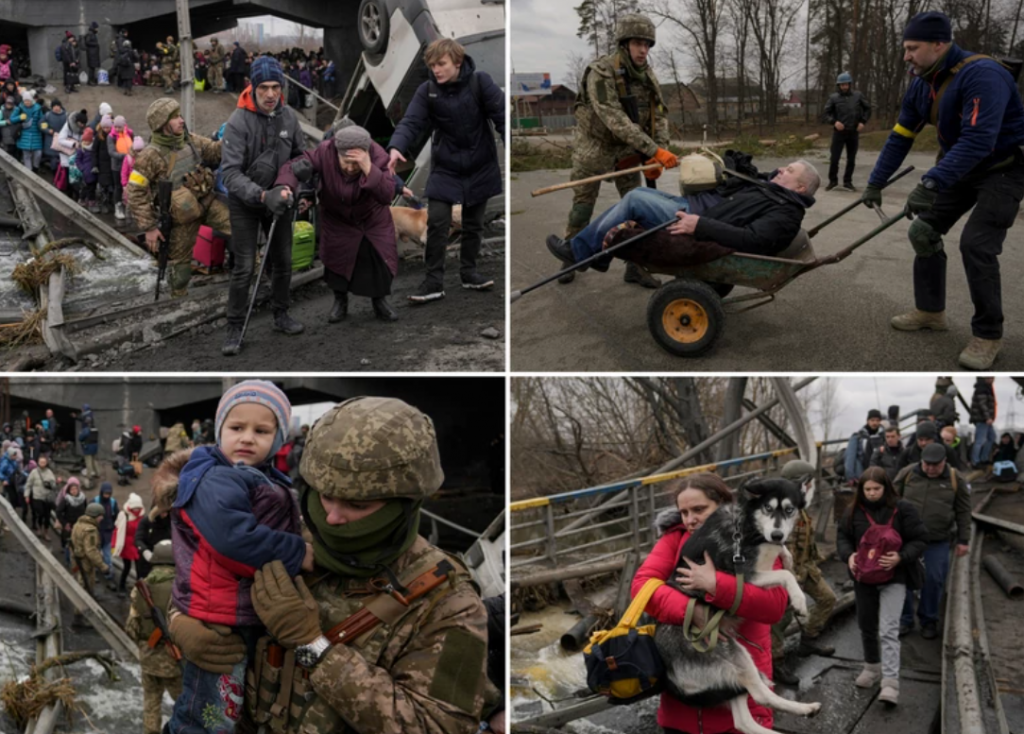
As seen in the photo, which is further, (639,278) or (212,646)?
(639,278)

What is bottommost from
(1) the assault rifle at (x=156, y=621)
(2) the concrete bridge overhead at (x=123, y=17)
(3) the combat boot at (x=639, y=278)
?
(1) the assault rifle at (x=156, y=621)

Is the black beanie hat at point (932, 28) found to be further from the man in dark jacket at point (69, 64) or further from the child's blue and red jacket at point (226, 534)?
the man in dark jacket at point (69, 64)

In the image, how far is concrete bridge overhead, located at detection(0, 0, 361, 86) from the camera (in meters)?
28.5

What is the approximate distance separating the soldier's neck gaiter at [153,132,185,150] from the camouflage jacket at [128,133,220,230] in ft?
0.12

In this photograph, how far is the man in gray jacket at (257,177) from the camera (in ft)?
21.1

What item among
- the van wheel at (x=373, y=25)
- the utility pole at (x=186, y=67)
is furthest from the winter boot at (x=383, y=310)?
the utility pole at (x=186, y=67)

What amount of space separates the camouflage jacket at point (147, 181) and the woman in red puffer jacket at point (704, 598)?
6.17m

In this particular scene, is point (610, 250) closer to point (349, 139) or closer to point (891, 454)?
point (349, 139)

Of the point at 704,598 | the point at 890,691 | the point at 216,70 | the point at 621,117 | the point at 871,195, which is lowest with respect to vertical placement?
the point at 890,691

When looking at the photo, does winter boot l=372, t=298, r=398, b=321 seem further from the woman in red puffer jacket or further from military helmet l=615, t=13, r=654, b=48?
the woman in red puffer jacket

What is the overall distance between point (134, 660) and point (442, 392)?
32.2 ft

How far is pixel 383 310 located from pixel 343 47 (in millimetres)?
24650

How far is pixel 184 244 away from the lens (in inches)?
337

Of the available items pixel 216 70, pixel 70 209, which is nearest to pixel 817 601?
pixel 70 209
